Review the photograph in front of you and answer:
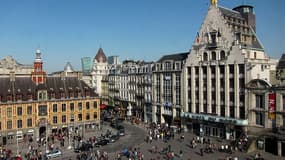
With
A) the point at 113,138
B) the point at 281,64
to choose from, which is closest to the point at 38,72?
the point at 113,138

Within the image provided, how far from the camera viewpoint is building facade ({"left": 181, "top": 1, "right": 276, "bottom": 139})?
55906mm

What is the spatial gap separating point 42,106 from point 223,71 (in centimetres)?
4080

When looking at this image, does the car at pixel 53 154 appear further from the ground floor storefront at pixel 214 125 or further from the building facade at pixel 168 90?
the building facade at pixel 168 90

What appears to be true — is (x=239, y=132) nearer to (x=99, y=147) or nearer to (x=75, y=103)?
(x=99, y=147)

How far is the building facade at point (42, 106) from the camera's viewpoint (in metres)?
62.5

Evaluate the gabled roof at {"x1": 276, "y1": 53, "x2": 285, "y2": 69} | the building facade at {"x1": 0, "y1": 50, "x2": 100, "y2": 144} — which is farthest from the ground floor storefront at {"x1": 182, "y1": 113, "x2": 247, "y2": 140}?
the building facade at {"x1": 0, "y1": 50, "x2": 100, "y2": 144}

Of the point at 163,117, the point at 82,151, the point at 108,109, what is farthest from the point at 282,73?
the point at 108,109

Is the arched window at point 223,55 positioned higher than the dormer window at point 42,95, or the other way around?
the arched window at point 223,55

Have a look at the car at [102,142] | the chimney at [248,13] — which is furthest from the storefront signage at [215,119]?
the chimney at [248,13]

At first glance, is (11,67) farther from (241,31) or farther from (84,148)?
(241,31)

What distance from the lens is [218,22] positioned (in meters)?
61.6

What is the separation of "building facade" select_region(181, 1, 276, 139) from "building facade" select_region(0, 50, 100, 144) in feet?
81.3

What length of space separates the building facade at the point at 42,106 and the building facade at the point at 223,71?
24.8m

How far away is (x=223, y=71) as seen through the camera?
5959cm
